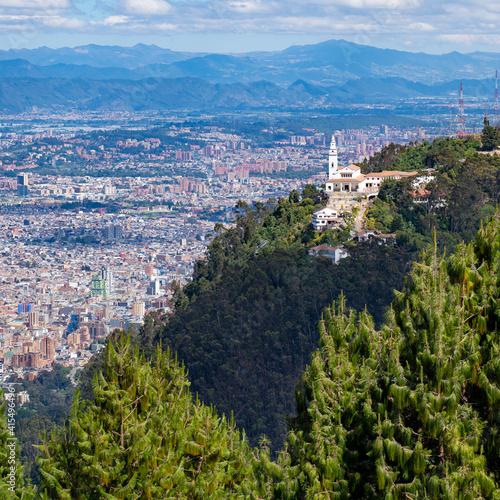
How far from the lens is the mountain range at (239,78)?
12606 centimetres

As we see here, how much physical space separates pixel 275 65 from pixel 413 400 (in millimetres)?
174352

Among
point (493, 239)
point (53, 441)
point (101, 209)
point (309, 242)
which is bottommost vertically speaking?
point (101, 209)

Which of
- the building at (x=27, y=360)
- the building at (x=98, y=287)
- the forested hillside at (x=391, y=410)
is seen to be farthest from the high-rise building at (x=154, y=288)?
the forested hillside at (x=391, y=410)

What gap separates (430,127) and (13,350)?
6283 cm

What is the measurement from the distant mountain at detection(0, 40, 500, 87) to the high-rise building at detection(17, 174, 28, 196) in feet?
160

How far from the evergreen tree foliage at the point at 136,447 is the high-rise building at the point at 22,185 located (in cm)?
6783

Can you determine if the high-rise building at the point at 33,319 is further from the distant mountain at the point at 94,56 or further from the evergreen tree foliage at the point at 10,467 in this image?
the distant mountain at the point at 94,56

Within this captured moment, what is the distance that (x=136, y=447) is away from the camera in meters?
6.31

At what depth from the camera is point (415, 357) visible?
20.3 feet

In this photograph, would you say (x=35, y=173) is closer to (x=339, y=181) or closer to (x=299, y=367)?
(x=339, y=181)

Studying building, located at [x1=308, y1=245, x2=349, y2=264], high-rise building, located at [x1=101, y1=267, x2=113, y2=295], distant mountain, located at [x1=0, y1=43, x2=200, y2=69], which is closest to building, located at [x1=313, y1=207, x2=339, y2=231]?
building, located at [x1=308, y1=245, x2=349, y2=264]

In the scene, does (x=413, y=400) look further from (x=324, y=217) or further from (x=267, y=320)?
(x=324, y=217)

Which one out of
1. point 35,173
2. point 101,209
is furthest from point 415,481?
point 35,173

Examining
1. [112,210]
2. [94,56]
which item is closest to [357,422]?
[112,210]
